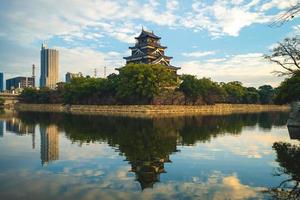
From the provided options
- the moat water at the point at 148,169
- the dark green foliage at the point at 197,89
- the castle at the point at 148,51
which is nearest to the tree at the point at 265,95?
the dark green foliage at the point at 197,89

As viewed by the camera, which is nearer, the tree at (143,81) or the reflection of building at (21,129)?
the reflection of building at (21,129)

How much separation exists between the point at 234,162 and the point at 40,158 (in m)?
9.60

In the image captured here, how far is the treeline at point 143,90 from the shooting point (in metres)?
70.1

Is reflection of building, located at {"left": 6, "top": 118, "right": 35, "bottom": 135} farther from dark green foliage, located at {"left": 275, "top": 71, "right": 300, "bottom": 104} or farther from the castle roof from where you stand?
the castle roof

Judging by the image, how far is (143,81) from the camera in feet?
230

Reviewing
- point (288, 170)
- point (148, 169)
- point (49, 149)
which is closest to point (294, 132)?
point (288, 170)

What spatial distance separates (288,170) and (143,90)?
54602mm

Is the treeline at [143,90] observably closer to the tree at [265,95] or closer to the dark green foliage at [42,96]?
the dark green foliage at [42,96]

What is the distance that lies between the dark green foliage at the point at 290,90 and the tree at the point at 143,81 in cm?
4215

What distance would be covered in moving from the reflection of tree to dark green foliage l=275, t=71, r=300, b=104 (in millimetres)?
4336

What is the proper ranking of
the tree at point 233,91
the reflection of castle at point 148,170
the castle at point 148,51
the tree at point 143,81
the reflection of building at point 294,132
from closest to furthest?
the reflection of castle at point 148,170, the reflection of building at point 294,132, the tree at point 143,81, the castle at point 148,51, the tree at point 233,91

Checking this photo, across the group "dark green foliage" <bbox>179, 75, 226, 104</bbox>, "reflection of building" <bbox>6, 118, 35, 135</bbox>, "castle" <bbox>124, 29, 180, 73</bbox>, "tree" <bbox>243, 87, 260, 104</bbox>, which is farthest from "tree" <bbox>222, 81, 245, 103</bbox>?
"reflection of building" <bbox>6, 118, 35, 135</bbox>

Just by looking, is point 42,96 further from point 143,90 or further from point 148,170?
point 148,170

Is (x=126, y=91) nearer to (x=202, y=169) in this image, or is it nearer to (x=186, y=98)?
(x=186, y=98)
